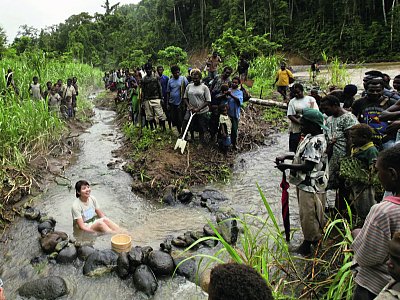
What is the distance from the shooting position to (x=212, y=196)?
6.29 metres

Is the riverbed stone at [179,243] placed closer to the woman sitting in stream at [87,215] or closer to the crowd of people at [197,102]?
the woman sitting in stream at [87,215]

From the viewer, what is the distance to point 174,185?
6527 millimetres

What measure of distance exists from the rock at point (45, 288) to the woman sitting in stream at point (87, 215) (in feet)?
3.88

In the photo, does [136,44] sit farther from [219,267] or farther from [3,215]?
[219,267]

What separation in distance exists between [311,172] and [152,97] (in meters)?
5.49

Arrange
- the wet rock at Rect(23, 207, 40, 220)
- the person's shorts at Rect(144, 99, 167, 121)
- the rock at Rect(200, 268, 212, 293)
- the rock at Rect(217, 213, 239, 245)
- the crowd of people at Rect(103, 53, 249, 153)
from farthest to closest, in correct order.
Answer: the person's shorts at Rect(144, 99, 167, 121) → the crowd of people at Rect(103, 53, 249, 153) → the wet rock at Rect(23, 207, 40, 220) → the rock at Rect(217, 213, 239, 245) → the rock at Rect(200, 268, 212, 293)

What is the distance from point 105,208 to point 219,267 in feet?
16.4

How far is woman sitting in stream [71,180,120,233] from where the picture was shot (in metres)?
4.95

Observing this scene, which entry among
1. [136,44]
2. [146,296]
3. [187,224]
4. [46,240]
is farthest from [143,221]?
[136,44]

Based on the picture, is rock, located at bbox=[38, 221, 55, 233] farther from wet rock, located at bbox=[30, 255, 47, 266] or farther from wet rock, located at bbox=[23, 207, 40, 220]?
wet rock, located at bbox=[30, 255, 47, 266]

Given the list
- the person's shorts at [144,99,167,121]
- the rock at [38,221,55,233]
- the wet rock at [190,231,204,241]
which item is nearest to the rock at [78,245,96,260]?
the rock at [38,221,55,233]

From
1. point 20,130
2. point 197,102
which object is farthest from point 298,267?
point 20,130

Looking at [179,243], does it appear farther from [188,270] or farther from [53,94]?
[53,94]

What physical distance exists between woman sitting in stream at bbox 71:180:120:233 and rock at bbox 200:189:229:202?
1.69 metres
